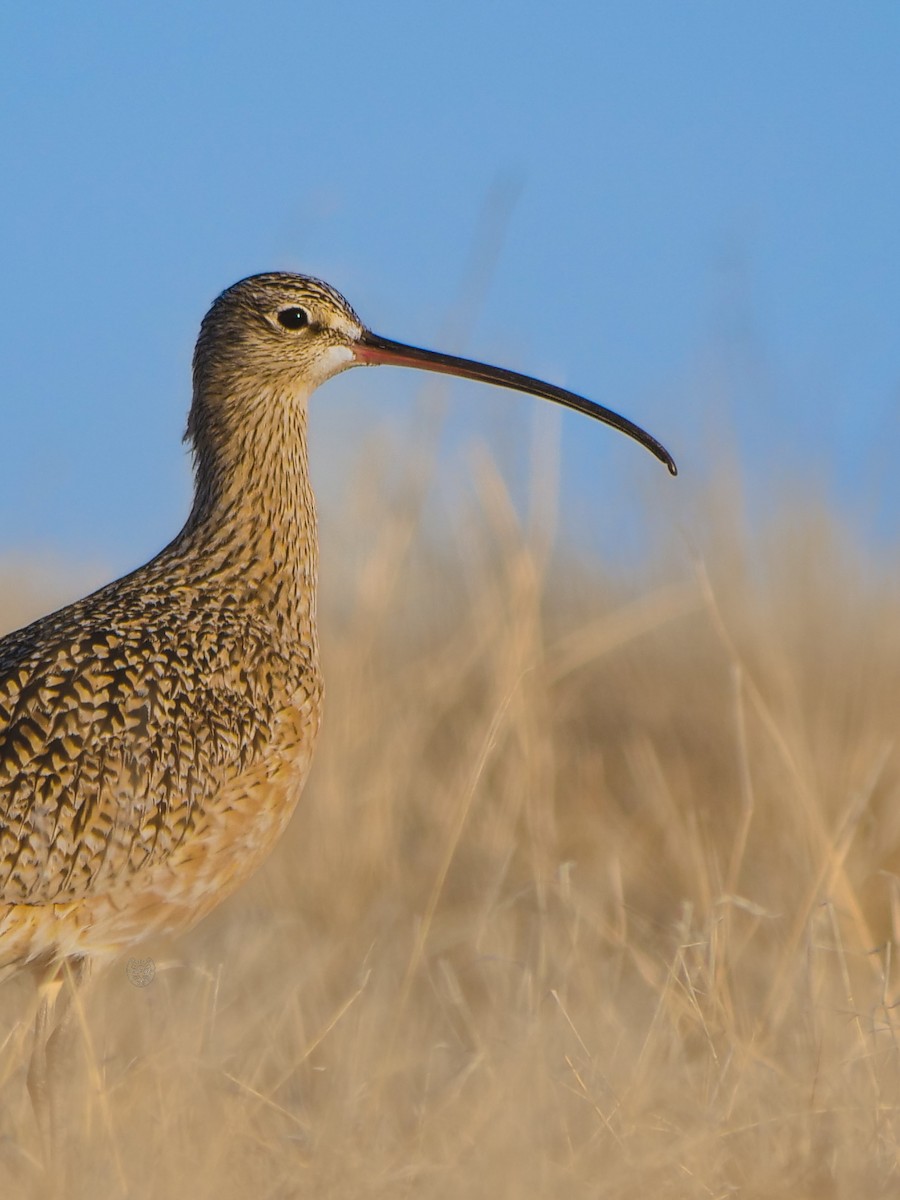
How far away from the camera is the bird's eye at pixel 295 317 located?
4.77 meters

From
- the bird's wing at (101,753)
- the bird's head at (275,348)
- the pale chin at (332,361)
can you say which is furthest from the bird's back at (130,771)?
the pale chin at (332,361)

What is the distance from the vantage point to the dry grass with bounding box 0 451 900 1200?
3334mm

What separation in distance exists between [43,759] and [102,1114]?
0.84 meters

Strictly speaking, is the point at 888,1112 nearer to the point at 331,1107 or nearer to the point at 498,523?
the point at 331,1107

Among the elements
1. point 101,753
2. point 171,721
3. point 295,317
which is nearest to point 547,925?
point 171,721

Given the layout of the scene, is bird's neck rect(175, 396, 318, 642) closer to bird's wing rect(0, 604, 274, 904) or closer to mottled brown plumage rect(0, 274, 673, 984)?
mottled brown plumage rect(0, 274, 673, 984)

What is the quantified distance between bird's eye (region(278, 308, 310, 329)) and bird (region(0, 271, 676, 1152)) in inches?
11.0

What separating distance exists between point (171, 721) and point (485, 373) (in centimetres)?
158

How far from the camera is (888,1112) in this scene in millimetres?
3492

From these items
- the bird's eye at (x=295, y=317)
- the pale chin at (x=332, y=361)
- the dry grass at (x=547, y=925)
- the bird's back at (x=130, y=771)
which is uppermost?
the bird's eye at (x=295, y=317)

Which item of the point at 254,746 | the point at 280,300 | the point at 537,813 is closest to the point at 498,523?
the point at 537,813

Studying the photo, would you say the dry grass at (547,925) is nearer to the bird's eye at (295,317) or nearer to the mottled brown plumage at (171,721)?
the mottled brown plumage at (171,721)

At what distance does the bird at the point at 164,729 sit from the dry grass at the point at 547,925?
268mm

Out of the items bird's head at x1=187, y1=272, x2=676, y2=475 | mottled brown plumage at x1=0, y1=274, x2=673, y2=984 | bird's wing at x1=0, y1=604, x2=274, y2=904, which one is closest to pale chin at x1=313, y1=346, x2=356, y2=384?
bird's head at x1=187, y1=272, x2=676, y2=475
